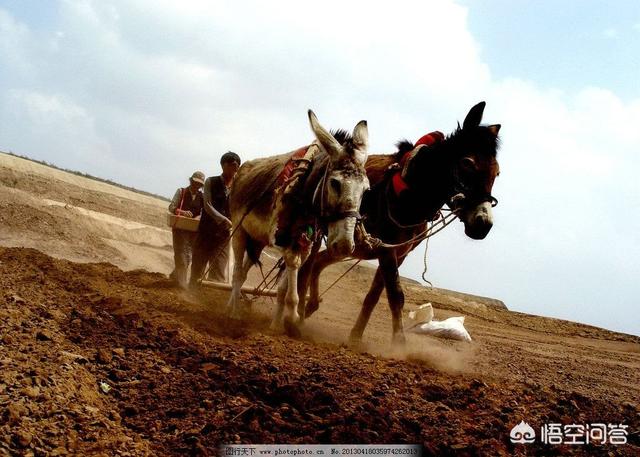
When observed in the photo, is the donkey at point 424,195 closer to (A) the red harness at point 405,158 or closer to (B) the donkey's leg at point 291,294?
(A) the red harness at point 405,158

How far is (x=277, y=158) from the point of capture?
22.7 ft

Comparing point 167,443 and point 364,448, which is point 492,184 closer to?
point 364,448

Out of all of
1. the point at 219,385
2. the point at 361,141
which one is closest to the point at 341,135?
the point at 361,141

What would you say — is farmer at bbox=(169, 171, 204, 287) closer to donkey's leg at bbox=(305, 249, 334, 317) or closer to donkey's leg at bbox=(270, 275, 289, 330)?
donkey's leg at bbox=(305, 249, 334, 317)

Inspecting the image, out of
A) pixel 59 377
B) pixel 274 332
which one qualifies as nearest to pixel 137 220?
pixel 274 332

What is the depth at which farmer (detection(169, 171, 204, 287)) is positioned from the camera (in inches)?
344

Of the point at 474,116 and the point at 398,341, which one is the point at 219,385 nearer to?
the point at 398,341

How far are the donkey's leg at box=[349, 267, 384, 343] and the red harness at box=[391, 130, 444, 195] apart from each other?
3.28 ft

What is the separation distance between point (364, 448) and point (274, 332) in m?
2.70

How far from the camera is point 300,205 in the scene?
215 inches

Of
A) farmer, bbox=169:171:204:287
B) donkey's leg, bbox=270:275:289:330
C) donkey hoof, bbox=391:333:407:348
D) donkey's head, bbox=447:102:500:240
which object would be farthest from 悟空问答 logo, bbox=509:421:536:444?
farmer, bbox=169:171:204:287

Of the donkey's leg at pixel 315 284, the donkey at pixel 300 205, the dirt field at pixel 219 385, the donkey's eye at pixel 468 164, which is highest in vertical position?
the donkey's eye at pixel 468 164

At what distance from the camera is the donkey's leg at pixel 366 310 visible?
6.38 metres

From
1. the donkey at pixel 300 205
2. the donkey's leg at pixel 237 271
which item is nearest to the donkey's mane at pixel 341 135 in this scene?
the donkey at pixel 300 205
